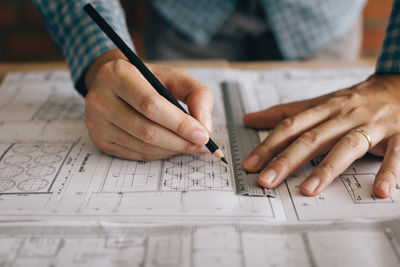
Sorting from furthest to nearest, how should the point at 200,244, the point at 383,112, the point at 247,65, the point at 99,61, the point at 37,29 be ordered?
the point at 37,29, the point at 247,65, the point at 99,61, the point at 383,112, the point at 200,244

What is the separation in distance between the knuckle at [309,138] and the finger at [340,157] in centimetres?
4

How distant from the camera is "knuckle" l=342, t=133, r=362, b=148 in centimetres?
60

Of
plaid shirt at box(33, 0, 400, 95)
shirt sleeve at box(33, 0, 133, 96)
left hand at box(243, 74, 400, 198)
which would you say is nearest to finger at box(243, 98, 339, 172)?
left hand at box(243, 74, 400, 198)

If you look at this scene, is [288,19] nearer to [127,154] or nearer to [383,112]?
[383,112]

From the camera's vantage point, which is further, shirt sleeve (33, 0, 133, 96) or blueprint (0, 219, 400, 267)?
shirt sleeve (33, 0, 133, 96)

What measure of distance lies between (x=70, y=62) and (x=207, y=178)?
1.58 feet

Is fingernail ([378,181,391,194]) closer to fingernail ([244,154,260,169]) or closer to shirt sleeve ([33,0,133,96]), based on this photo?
fingernail ([244,154,260,169])

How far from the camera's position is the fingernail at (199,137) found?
0.57 meters

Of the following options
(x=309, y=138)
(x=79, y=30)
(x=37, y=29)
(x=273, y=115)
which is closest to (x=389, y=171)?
(x=309, y=138)

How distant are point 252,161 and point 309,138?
0.11 metres

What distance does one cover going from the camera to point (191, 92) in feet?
2.14

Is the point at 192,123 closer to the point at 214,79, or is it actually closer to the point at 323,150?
the point at 323,150

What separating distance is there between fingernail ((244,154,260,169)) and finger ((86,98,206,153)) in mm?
92

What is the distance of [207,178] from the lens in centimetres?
59
